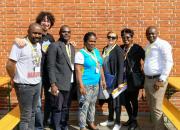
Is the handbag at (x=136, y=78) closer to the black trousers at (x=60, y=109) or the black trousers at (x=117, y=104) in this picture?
the black trousers at (x=117, y=104)

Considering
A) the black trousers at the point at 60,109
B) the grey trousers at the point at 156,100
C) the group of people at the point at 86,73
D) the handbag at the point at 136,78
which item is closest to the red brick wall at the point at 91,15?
the group of people at the point at 86,73

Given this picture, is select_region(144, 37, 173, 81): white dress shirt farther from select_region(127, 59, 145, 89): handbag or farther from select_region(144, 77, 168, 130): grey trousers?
select_region(127, 59, 145, 89): handbag

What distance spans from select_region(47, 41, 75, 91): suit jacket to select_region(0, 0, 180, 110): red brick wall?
4.61 feet

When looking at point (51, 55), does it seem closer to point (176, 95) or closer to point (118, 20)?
point (118, 20)

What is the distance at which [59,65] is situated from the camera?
5.67 m

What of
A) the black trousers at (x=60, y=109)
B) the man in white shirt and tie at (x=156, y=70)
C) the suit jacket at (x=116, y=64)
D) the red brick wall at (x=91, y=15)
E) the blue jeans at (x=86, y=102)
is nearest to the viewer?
the man in white shirt and tie at (x=156, y=70)

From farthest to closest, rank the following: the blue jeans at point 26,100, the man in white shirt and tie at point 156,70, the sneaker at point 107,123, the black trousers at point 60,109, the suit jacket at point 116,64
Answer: the sneaker at point 107,123 → the suit jacket at point 116,64 → the black trousers at point 60,109 → the man in white shirt and tie at point 156,70 → the blue jeans at point 26,100

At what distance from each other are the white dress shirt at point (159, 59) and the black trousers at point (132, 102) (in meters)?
0.82

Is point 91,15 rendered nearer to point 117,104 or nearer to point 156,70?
point 117,104

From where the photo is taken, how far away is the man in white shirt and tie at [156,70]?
5.35m

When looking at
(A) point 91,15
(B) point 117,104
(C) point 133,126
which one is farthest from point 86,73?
(A) point 91,15

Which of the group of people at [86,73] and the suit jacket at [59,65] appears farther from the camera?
the suit jacket at [59,65]

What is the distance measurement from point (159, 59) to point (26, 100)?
2.15 meters

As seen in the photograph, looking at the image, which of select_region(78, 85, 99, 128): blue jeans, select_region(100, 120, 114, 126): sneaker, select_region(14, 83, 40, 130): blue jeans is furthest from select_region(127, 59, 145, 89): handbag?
select_region(14, 83, 40, 130): blue jeans
